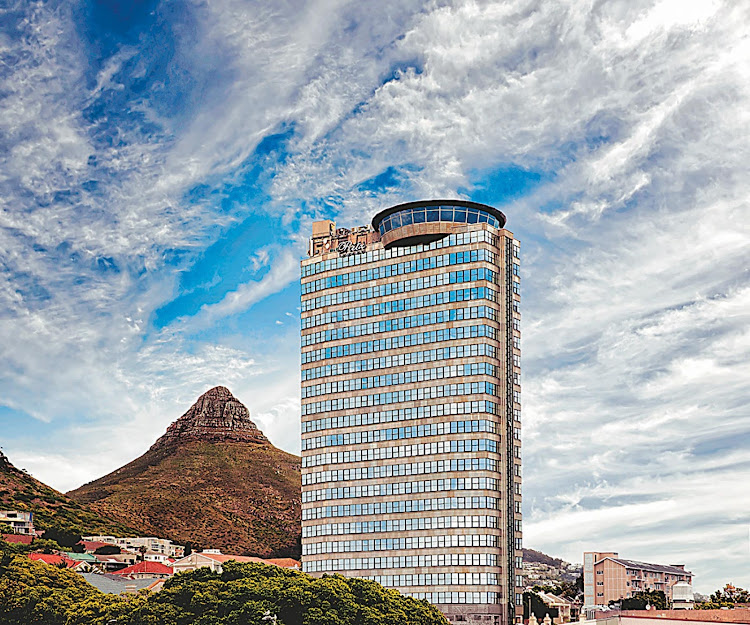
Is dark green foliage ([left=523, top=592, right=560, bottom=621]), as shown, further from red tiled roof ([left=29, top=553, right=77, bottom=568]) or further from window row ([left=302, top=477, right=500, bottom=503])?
red tiled roof ([left=29, top=553, right=77, bottom=568])

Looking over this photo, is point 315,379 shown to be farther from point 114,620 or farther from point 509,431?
point 114,620

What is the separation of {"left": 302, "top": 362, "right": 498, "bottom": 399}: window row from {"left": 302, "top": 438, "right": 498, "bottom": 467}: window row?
29.2 ft

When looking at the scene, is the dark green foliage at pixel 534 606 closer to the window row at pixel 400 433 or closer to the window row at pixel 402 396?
the window row at pixel 400 433

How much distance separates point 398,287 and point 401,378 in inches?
523

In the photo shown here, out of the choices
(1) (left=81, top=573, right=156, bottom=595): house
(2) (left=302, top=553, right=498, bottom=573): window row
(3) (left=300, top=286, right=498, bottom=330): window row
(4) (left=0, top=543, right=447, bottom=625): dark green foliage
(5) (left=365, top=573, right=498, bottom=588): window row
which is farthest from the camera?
(1) (left=81, top=573, right=156, bottom=595): house

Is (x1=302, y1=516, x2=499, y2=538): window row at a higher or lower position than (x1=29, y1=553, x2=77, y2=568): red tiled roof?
higher

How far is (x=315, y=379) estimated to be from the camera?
481ft

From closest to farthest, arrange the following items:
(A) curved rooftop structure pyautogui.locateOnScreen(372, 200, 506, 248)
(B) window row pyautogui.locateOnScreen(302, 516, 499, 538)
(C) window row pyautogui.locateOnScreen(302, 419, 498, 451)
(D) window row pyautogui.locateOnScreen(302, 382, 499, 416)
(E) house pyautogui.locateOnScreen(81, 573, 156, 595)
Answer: (B) window row pyautogui.locateOnScreen(302, 516, 499, 538) < (C) window row pyautogui.locateOnScreen(302, 419, 498, 451) < (D) window row pyautogui.locateOnScreen(302, 382, 499, 416) < (A) curved rooftop structure pyautogui.locateOnScreen(372, 200, 506, 248) < (E) house pyautogui.locateOnScreen(81, 573, 156, 595)

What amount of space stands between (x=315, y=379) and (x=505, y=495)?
34471 mm

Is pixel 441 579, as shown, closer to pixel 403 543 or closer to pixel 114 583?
pixel 403 543

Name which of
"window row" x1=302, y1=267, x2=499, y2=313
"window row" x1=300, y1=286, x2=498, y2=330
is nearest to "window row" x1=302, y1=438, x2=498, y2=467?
"window row" x1=300, y1=286, x2=498, y2=330

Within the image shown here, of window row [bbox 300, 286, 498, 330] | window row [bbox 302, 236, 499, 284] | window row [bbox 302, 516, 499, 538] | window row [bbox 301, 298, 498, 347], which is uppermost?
window row [bbox 302, 236, 499, 284]

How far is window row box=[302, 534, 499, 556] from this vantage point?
12694 cm

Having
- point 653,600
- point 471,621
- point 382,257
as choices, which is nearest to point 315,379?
point 382,257
